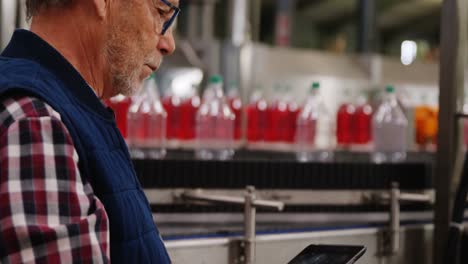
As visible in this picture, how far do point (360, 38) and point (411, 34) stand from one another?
499 cm

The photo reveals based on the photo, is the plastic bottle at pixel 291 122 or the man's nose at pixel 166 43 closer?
the man's nose at pixel 166 43

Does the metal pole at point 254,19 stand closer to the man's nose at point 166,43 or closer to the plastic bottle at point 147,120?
the plastic bottle at point 147,120

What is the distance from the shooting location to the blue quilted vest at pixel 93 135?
117 cm

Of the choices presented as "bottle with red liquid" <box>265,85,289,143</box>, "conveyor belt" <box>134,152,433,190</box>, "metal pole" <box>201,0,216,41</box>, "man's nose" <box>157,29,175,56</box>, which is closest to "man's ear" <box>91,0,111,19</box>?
"man's nose" <box>157,29,175,56</box>

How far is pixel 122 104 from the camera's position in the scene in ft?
14.5

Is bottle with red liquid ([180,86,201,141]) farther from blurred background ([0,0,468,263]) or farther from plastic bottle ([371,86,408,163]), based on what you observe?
plastic bottle ([371,86,408,163])

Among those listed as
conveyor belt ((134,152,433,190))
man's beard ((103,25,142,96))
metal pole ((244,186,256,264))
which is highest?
man's beard ((103,25,142,96))

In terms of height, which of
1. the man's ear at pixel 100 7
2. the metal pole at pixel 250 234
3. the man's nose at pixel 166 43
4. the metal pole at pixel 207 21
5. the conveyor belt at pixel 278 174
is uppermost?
the metal pole at pixel 207 21

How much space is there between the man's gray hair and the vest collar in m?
0.05

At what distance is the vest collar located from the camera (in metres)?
1.24

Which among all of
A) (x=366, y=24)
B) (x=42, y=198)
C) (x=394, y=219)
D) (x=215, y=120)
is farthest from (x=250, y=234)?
(x=366, y=24)

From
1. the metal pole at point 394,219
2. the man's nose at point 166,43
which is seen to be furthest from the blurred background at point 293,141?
the man's nose at point 166,43

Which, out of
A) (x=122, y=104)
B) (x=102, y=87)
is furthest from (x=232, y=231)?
(x=122, y=104)

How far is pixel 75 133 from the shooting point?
1166 mm
